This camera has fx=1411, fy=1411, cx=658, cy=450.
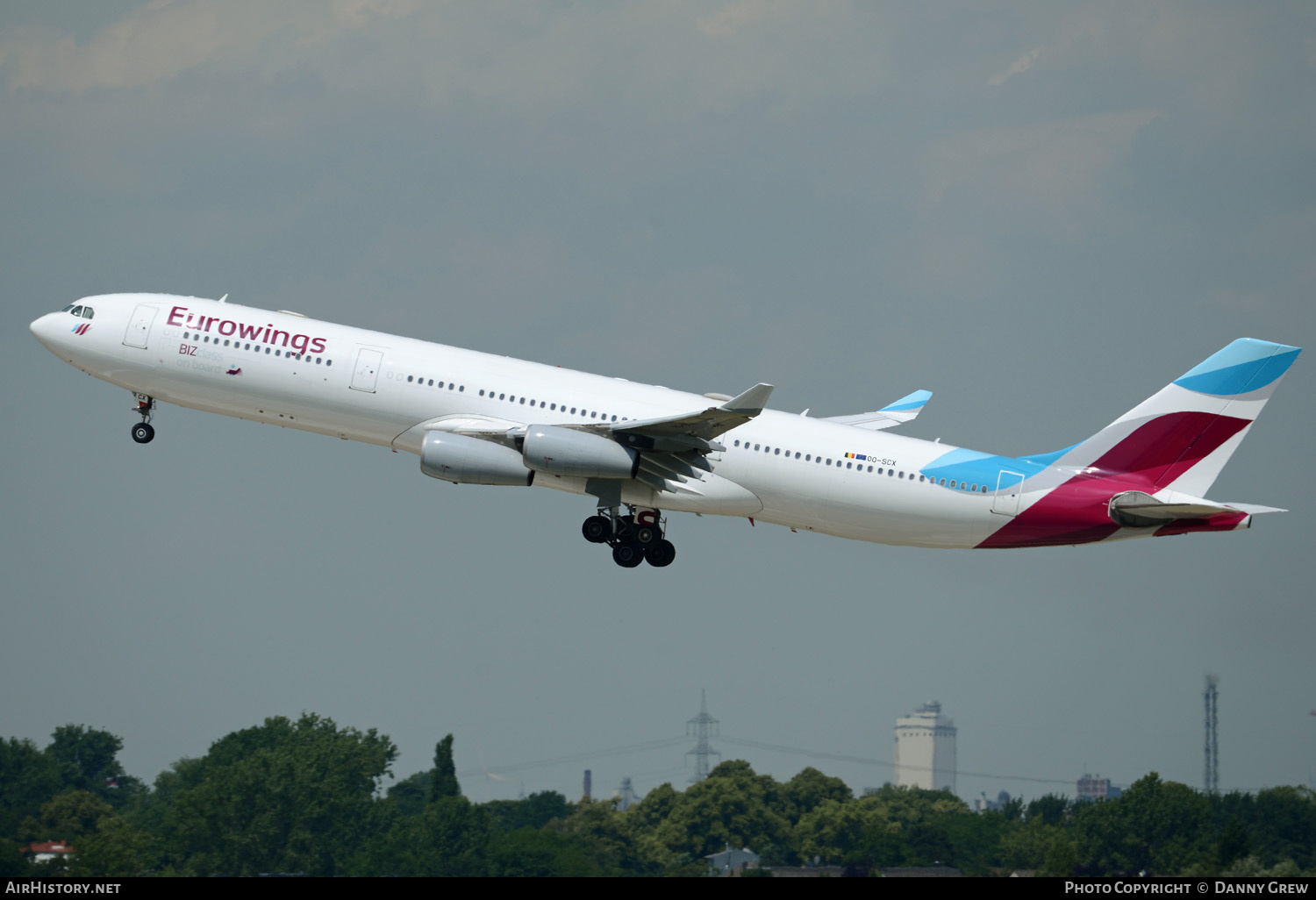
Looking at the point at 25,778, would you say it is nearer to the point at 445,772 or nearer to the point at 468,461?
the point at 445,772

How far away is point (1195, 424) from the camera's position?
43.8 m

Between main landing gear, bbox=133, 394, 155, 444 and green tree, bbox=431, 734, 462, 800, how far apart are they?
48725 mm

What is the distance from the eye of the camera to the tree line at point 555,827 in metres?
77.6

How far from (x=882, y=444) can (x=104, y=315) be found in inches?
976

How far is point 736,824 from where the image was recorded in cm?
10775

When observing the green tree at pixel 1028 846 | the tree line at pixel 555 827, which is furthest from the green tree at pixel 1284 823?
the green tree at pixel 1028 846

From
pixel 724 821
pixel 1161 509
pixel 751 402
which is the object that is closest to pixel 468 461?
pixel 751 402

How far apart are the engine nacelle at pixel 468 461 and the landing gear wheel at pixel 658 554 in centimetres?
559

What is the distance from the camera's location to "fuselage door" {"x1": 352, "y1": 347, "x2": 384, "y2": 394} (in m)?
42.8

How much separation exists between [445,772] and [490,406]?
181ft

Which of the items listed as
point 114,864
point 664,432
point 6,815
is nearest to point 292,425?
point 664,432

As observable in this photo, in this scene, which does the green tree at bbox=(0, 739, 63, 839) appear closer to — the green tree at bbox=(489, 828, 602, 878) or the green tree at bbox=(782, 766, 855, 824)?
the green tree at bbox=(489, 828, 602, 878)

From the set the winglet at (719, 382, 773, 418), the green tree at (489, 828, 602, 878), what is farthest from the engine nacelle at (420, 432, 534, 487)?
the green tree at (489, 828, 602, 878)

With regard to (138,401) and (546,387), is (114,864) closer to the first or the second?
(138,401)
